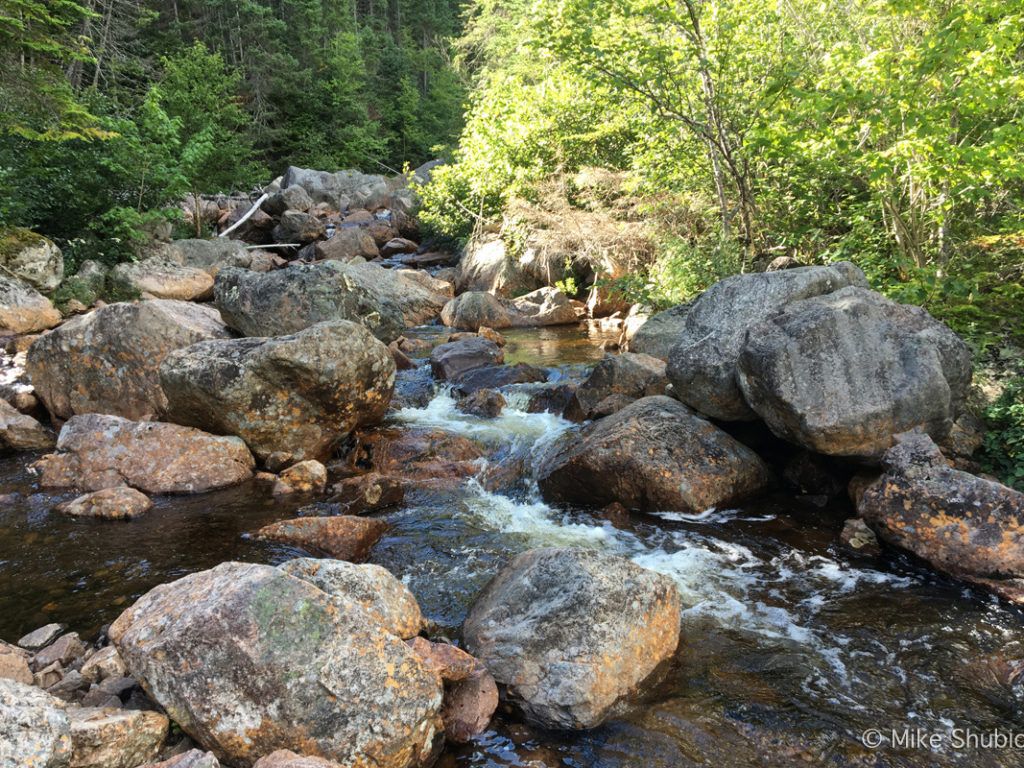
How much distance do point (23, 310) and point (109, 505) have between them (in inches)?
345

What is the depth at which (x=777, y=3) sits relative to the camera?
11008 millimetres

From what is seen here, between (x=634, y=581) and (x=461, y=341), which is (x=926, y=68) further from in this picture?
(x=461, y=341)

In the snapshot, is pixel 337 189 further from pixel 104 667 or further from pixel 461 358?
pixel 104 667

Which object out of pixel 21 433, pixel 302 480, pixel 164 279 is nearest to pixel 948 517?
pixel 302 480

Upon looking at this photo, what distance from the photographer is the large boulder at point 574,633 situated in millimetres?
4141

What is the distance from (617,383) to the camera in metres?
9.90

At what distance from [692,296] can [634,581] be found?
9.13 meters

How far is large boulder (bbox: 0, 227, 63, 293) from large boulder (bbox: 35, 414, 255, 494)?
7836 millimetres

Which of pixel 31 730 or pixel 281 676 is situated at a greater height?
pixel 31 730

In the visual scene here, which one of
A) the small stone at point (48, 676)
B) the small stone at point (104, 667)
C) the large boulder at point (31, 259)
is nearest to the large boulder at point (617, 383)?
the small stone at point (104, 667)

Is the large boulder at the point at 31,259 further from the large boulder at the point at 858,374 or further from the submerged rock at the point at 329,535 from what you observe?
the large boulder at the point at 858,374

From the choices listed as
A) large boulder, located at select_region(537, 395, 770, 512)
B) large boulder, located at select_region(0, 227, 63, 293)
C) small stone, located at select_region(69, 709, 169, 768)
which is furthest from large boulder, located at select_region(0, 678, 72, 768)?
large boulder, located at select_region(0, 227, 63, 293)

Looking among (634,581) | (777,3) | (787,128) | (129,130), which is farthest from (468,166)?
(634,581)
